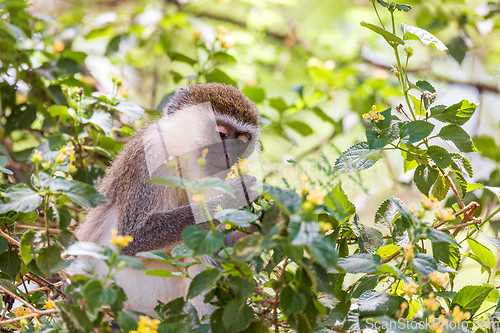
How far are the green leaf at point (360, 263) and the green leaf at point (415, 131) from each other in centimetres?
51

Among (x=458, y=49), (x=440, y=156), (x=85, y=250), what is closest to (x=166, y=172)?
(x=85, y=250)

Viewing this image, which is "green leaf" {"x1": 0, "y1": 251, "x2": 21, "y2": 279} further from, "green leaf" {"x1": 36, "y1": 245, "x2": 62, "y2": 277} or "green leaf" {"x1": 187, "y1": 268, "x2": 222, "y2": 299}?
"green leaf" {"x1": 187, "y1": 268, "x2": 222, "y2": 299}

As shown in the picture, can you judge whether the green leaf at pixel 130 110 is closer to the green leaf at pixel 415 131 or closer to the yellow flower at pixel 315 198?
the green leaf at pixel 415 131

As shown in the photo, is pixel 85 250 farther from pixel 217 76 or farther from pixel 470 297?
pixel 217 76

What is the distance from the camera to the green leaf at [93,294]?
121 centimetres

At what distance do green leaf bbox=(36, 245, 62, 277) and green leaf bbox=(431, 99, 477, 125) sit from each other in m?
1.43

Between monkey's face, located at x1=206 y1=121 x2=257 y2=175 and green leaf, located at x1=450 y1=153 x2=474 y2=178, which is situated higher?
monkey's face, located at x1=206 y1=121 x2=257 y2=175

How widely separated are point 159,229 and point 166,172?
0.28 m

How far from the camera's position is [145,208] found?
2352 millimetres

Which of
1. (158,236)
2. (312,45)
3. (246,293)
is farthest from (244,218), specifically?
(312,45)

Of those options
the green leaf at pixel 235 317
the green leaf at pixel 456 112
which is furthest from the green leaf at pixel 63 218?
the green leaf at pixel 456 112

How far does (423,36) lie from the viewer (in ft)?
5.77

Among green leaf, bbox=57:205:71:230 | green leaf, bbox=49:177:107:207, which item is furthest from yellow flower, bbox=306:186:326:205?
green leaf, bbox=57:205:71:230

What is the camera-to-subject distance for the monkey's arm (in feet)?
7.36
